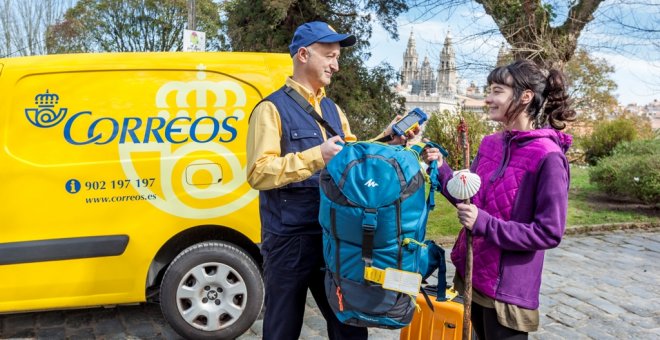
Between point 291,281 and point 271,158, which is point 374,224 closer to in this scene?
point 271,158

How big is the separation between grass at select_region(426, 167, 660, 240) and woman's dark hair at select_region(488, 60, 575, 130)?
4877mm

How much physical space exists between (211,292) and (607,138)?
44.0 ft

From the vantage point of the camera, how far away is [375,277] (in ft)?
6.70

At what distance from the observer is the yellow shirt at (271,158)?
Answer: 90.1 inches

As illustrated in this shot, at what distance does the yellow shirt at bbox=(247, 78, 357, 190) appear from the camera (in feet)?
7.51

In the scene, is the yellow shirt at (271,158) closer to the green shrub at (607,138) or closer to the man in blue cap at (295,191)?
the man in blue cap at (295,191)

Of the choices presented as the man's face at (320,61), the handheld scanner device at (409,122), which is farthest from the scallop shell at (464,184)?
the man's face at (320,61)

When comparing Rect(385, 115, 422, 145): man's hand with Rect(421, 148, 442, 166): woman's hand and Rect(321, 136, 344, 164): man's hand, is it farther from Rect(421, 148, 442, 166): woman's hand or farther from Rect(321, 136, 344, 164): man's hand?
Rect(321, 136, 344, 164): man's hand

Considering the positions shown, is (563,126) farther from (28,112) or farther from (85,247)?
(28,112)

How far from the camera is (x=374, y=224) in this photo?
6.64ft

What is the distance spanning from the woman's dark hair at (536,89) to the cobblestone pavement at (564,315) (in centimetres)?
229

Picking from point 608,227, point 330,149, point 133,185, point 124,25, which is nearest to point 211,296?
point 133,185

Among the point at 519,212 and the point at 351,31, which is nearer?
the point at 519,212

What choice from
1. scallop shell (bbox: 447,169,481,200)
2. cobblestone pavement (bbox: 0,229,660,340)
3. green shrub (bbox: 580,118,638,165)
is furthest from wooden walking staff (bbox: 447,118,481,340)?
green shrub (bbox: 580,118,638,165)
